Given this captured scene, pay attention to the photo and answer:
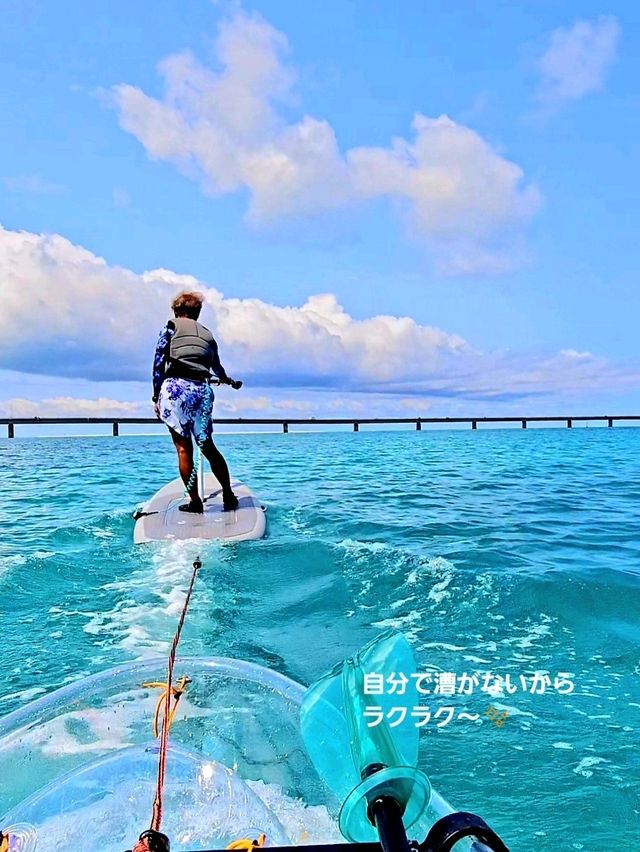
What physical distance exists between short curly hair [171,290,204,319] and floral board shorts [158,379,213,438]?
2.55ft

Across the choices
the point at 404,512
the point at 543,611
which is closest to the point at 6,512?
the point at 404,512

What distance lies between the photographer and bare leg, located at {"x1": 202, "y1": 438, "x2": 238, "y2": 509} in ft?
22.4

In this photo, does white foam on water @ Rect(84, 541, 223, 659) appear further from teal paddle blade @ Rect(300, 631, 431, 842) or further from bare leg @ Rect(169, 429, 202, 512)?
teal paddle blade @ Rect(300, 631, 431, 842)

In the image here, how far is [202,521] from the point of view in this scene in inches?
271

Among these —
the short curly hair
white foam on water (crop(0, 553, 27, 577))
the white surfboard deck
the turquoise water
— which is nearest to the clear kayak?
the turquoise water

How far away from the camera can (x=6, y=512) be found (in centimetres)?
855

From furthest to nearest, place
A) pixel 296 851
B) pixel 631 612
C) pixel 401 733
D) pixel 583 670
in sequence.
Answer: pixel 631 612, pixel 583 670, pixel 401 733, pixel 296 851

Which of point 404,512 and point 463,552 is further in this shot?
point 404,512

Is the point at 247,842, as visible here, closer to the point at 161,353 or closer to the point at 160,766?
the point at 160,766

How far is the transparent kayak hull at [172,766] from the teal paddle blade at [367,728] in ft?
1.35

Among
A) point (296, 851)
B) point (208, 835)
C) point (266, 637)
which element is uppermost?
point (296, 851)

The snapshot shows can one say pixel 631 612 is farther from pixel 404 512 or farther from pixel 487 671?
pixel 404 512

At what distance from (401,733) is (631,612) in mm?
3501

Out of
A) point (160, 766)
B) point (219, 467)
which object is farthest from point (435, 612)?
point (219, 467)
